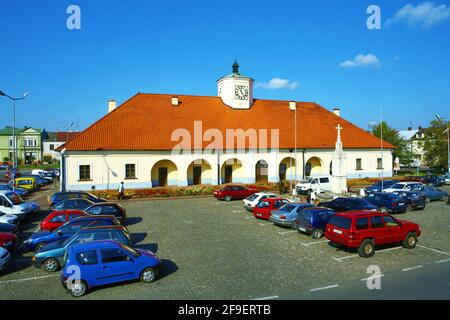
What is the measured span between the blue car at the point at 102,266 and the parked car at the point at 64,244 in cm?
200

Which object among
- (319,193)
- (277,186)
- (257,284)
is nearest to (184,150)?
(277,186)

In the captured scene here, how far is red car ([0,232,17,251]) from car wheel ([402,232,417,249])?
664 inches

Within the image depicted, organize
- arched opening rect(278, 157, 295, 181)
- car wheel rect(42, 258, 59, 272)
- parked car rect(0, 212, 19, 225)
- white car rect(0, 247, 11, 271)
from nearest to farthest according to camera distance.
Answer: white car rect(0, 247, 11, 271)
car wheel rect(42, 258, 59, 272)
parked car rect(0, 212, 19, 225)
arched opening rect(278, 157, 295, 181)

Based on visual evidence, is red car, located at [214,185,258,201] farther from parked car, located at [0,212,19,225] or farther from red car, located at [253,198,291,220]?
parked car, located at [0,212,19,225]

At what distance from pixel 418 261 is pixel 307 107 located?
113 feet

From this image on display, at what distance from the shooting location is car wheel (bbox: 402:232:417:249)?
13820mm

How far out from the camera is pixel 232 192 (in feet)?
89.5

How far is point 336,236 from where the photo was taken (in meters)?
13.1

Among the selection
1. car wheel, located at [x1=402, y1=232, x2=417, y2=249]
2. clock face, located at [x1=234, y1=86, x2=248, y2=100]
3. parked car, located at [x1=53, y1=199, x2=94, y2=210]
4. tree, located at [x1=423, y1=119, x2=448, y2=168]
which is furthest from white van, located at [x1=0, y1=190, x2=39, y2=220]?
tree, located at [x1=423, y1=119, x2=448, y2=168]

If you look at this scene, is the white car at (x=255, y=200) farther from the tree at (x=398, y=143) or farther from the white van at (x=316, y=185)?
the tree at (x=398, y=143)

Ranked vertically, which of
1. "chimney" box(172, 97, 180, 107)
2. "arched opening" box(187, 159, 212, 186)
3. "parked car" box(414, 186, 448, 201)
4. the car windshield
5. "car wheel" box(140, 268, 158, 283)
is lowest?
"car wheel" box(140, 268, 158, 283)

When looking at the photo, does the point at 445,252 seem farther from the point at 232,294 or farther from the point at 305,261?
the point at 232,294

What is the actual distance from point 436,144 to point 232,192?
4383 cm

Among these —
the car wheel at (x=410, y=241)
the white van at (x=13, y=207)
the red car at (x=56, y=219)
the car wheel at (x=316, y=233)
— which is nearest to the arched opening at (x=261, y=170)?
the car wheel at (x=316, y=233)
